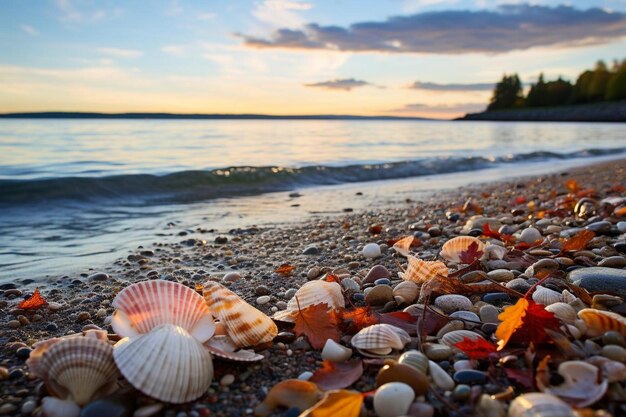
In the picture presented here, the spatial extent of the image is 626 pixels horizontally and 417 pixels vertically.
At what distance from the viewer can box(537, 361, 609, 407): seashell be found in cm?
148

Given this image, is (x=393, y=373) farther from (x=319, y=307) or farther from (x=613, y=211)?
(x=613, y=211)

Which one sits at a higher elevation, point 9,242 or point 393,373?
point 393,373

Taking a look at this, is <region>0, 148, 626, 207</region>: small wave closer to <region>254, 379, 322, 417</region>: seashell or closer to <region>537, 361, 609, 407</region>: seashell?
<region>254, 379, 322, 417</region>: seashell

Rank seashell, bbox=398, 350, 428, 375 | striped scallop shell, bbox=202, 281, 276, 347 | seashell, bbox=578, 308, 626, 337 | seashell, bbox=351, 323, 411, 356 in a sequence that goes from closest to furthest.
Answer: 1. seashell, bbox=398, 350, 428, 375
2. seashell, bbox=578, 308, 626, 337
3. seashell, bbox=351, 323, 411, 356
4. striped scallop shell, bbox=202, 281, 276, 347

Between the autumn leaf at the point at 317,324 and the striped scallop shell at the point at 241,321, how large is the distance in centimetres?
14

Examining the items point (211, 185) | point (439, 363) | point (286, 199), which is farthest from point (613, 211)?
point (211, 185)

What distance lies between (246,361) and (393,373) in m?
0.62

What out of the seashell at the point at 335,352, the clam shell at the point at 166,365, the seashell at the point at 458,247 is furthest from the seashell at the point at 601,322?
the clam shell at the point at 166,365

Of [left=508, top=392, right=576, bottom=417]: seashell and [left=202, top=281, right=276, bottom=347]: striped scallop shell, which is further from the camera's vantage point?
[left=202, top=281, right=276, bottom=347]: striped scallop shell

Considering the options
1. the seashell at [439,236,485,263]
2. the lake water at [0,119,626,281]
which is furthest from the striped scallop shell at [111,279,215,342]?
the lake water at [0,119,626,281]

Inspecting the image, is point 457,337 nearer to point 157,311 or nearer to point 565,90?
point 157,311

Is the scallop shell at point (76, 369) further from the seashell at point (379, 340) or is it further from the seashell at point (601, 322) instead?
the seashell at point (601, 322)

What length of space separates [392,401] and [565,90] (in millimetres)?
106175

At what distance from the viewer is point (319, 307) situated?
230 centimetres
